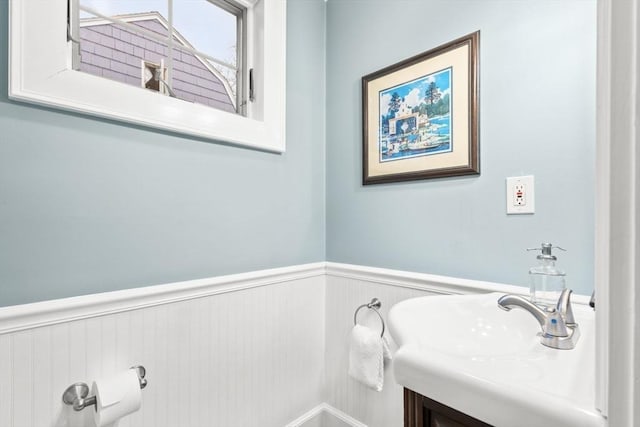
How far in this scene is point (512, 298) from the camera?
0.76 metres

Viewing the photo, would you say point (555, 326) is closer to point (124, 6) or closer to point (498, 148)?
point (498, 148)

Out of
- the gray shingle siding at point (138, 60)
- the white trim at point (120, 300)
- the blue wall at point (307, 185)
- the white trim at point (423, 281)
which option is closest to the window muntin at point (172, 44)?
the gray shingle siding at point (138, 60)

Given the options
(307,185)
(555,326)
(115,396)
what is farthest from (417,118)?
(115,396)

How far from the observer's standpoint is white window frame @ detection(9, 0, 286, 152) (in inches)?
31.2

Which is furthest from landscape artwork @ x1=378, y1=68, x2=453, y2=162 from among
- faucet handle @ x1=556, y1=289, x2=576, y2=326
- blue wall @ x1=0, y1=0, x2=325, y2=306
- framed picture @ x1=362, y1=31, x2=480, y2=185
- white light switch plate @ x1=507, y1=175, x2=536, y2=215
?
faucet handle @ x1=556, y1=289, x2=576, y2=326

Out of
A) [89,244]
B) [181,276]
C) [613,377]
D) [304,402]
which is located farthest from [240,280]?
[613,377]

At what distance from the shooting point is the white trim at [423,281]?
101 centimetres

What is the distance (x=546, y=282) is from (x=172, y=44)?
5.03 ft

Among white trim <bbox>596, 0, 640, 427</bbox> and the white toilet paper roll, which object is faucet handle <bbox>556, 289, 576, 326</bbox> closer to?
white trim <bbox>596, 0, 640, 427</bbox>

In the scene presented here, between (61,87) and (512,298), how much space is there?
4.30 ft

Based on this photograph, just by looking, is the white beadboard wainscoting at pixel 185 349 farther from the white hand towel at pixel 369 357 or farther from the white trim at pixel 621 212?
the white trim at pixel 621 212

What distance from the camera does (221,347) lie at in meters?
1.18

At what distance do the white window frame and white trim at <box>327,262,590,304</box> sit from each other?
65cm

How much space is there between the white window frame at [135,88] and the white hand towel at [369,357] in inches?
35.2
